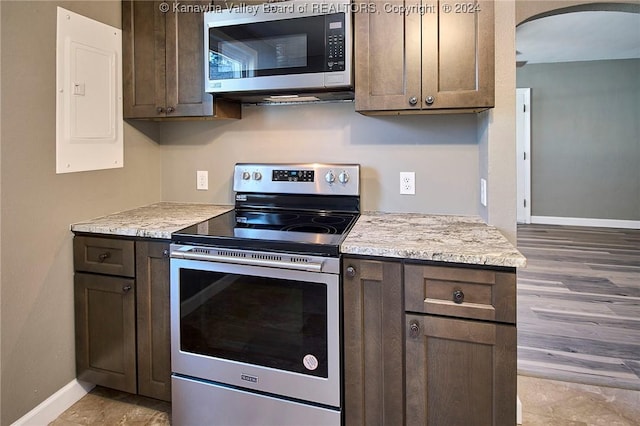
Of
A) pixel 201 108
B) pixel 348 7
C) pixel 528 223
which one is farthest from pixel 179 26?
pixel 528 223

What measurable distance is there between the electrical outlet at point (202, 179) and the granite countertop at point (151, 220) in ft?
0.42

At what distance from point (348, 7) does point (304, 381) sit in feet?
5.04

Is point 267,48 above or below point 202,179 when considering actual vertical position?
above

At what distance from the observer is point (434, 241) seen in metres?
1.52

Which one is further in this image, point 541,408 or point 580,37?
point 580,37

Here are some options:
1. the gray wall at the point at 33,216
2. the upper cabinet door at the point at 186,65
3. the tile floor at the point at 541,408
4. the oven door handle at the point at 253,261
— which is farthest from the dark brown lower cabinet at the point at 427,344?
the gray wall at the point at 33,216

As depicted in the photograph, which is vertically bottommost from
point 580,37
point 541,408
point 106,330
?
point 541,408

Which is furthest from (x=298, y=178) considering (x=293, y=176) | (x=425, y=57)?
(x=425, y=57)

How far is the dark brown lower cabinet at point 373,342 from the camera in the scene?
146 centimetres

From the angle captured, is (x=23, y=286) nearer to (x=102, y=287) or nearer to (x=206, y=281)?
(x=102, y=287)

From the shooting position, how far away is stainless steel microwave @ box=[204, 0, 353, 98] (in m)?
1.78

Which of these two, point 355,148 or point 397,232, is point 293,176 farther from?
point 397,232

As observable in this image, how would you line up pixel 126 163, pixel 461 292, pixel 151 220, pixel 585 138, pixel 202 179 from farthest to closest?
1. pixel 585 138
2. pixel 202 179
3. pixel 126 163
4. pixel 151 220
5. pixel 461 292

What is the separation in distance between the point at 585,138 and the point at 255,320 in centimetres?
628
